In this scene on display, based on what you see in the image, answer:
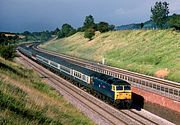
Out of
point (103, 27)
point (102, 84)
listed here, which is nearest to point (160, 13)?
point (103, 27)

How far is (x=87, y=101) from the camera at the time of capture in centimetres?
3978

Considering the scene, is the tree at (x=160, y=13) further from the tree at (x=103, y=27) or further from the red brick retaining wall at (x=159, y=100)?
the red brick retaining wall at (x=159, y=100)

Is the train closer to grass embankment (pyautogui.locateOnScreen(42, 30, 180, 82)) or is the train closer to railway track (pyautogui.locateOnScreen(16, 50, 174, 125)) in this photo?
railway track (pyautogui.locateOnScreen(16, 50, 174, 125))

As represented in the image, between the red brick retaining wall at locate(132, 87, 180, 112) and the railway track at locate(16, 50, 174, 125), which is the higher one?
the red brick retaining wall at locate(132, 87, 180, 112)

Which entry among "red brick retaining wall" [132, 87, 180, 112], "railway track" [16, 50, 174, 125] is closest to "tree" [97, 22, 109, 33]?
"railway track" [16, 50, 174, 125]

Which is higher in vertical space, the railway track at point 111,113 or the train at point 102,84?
the train at point 102,84

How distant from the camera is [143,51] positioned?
3034 inches

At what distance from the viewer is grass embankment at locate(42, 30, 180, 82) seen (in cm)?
5749

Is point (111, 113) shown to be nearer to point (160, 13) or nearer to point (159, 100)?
point (159, 100)

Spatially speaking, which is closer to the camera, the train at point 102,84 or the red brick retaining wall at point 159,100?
the red brick retaining wall at point 159,100

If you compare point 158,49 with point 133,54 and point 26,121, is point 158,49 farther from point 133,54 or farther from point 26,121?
point 26,121

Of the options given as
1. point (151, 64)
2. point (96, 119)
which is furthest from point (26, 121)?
point (151, 64)

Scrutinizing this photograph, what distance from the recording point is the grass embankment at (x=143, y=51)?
57.5 meters

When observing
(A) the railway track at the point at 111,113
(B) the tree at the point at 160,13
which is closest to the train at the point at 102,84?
(A) the railway track at the point at 111,113
